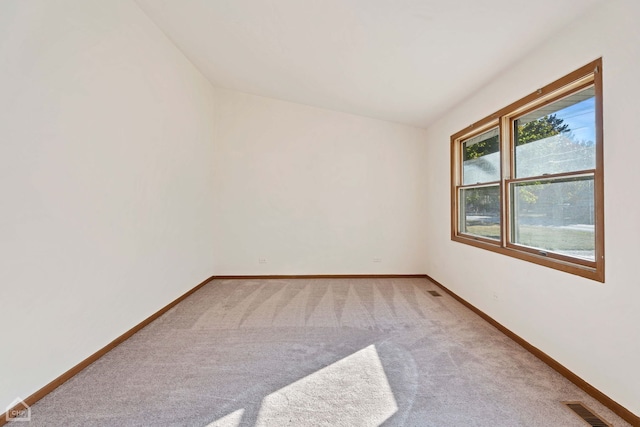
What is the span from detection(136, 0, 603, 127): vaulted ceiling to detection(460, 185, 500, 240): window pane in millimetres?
1239

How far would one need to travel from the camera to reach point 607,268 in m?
1.71

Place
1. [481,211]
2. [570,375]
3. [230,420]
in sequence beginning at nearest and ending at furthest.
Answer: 1. [230,420]
2. [570,375]
3. [481,211]

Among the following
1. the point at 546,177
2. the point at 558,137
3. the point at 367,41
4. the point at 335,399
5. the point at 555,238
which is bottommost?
the point at 335,399

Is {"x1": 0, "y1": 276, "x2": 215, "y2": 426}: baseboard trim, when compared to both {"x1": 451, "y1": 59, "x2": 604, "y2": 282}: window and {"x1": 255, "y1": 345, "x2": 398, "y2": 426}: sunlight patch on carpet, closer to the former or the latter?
{"x1": 255, "y1": 345, "x2": 398, "y2": 426}: sunlight patch on carpet

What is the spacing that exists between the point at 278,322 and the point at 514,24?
3372 mm

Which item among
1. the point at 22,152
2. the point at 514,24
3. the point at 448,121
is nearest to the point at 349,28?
the point at 514,24

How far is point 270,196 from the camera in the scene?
4621 millimetres

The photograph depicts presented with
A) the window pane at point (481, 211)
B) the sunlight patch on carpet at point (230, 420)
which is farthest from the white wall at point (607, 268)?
the sunlight patch on carpet at point (230, 420)

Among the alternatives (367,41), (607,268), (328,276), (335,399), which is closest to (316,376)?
(335,399)

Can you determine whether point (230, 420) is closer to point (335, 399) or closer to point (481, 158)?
point (335, 399)

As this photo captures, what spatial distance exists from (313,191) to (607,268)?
3.62 m

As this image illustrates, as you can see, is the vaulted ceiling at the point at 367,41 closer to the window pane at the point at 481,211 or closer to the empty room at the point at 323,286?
the empty room at the point at 323,286

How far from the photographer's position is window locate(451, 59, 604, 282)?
190cm

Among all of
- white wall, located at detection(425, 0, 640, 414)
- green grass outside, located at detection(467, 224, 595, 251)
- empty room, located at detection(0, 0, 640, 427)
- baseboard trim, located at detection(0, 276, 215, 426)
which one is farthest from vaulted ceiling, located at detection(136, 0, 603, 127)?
baseboard trim, located at detection(0, 276, 215, 426)
